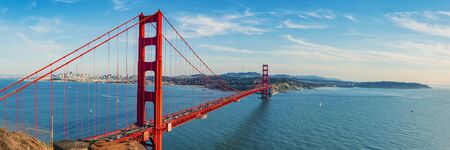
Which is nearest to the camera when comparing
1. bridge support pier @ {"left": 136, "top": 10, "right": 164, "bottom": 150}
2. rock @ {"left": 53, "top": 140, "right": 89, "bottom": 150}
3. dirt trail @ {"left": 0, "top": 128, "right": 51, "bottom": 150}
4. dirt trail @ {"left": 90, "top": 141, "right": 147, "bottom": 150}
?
dirt trail @ {"left": 0, "top": 128, "right": 51, "bottom": 150}

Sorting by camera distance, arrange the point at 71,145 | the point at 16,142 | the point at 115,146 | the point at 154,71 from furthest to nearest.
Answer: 1. the point at 154,71
2. the point at 115,146
3. the point at 71,145
4. the point at 16,142

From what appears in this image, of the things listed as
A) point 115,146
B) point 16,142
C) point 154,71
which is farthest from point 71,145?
point 154,71

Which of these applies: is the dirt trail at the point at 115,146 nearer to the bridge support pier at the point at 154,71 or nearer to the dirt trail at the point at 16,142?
the bridge support pier at the point at 154,71

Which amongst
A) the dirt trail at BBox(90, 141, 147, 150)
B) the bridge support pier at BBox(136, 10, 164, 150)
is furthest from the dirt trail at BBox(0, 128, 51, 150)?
the bridge support pier at BBox(136, 10, 164, 150)

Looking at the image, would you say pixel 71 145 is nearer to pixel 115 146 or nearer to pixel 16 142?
pixel 115 146

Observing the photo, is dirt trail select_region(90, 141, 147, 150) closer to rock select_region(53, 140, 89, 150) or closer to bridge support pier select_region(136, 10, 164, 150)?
rock select_region(53, 140, 89, 150)

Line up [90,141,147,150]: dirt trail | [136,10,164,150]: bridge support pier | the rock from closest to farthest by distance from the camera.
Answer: the rock
[90,141,147,150]: dirt trail
[136,10,164,150]: bridge support pier

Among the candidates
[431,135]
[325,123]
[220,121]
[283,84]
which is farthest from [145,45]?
[283,84]

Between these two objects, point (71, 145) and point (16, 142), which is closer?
point (16, 142)

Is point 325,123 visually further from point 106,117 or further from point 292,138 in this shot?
point 106,117

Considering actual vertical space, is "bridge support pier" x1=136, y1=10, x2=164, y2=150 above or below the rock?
above

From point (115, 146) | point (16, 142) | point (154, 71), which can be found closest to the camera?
point (16, 142)
